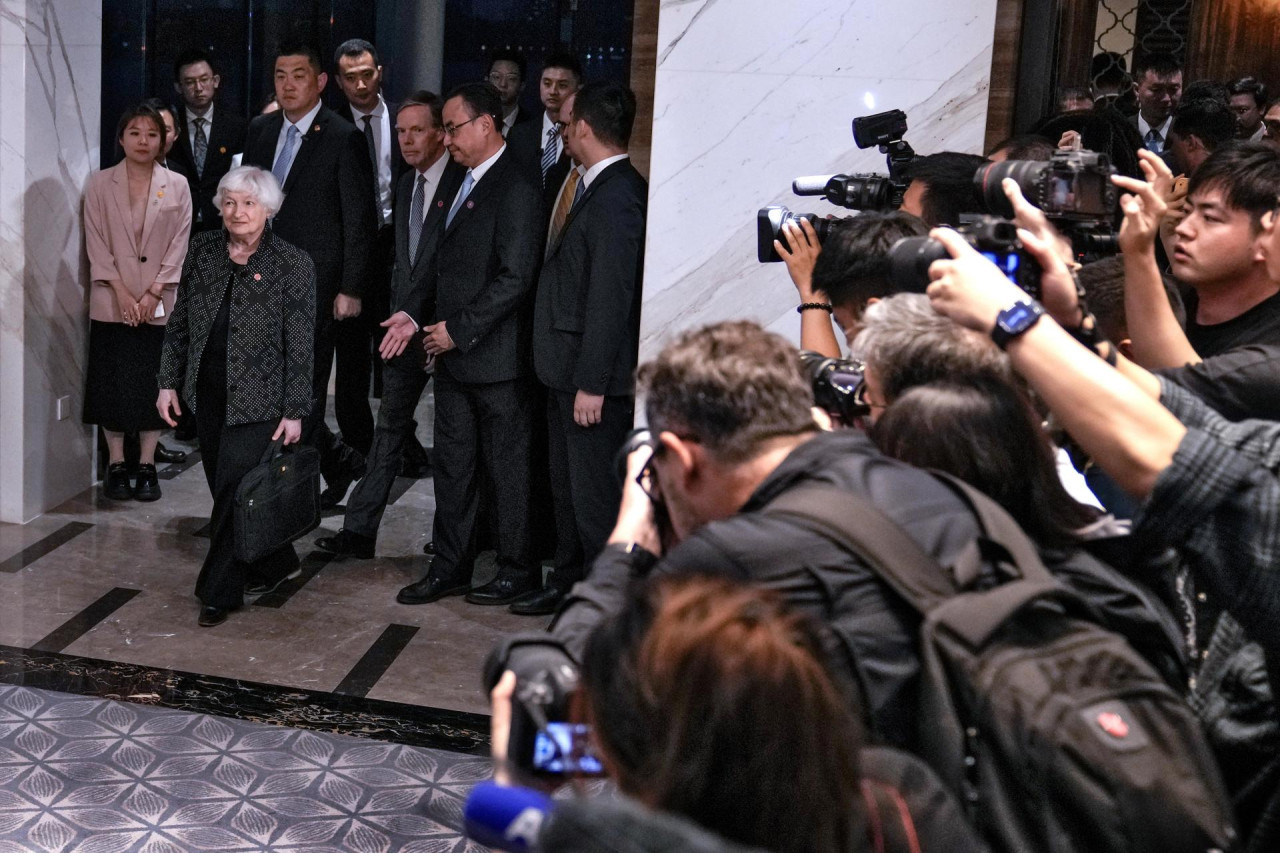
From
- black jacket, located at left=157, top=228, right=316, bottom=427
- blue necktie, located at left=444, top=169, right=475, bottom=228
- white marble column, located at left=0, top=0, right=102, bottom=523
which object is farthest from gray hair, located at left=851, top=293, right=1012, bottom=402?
white marble column, located at left=0, top=0, right=102, bottom=523

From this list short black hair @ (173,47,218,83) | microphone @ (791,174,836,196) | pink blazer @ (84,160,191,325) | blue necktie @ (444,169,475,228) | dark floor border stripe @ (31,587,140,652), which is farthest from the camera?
short black hair @ (173,47,218,83)

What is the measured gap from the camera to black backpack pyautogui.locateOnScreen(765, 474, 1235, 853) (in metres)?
1.36

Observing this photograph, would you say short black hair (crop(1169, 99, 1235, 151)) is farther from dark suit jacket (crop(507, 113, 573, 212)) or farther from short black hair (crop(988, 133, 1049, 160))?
dark suit jacket (crop(507, 113, 573, 212))

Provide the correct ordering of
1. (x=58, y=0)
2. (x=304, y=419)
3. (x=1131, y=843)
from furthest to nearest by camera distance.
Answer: (x=58, y=0), (x=304, y=419), (x=1131, y=843)

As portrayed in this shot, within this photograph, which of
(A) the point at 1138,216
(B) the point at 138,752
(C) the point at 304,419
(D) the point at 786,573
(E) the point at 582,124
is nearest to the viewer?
(D) the point at 786,573

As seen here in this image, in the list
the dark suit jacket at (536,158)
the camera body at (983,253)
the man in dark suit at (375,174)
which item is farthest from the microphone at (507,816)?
the man in dark suit at (375,174)

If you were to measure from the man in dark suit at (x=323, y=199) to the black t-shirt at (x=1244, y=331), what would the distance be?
3102 mm

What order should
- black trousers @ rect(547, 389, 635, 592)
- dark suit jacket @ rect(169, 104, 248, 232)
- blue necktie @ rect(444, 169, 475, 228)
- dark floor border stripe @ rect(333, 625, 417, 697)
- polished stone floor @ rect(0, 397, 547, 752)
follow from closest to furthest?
polished stone floor @ rect(0, 397, 547, 752) → dark floor border stripe @ rect(333, 625, 417, 697) → black trousers @ rect(547, 389, 635, 592) → blue necktie @ rect(444, 169, 475, 228) → dark suit jacket @ rect(169, 104, 248, 232)

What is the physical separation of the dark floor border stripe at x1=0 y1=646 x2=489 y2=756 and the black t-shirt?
6.31ft

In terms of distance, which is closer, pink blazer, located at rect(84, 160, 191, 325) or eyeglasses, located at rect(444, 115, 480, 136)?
eyeglasses, located at rect(444, 115, 480, 136)

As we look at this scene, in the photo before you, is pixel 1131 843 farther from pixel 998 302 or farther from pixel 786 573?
pixel 998 302

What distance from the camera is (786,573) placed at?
1.50 m

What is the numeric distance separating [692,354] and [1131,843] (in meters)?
0.74

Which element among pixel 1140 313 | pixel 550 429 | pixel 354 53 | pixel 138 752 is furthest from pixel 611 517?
pixel 354 53
